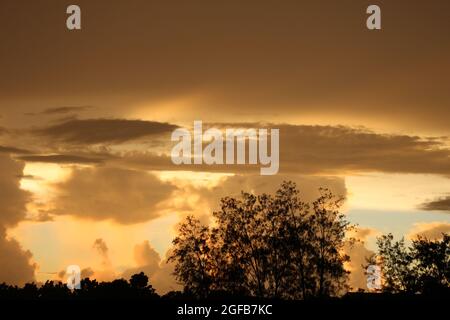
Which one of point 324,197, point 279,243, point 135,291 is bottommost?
point 135,291

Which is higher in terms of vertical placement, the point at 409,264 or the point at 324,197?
the point at 324,197

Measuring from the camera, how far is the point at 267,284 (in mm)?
70688

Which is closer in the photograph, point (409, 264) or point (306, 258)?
point (306, 258)
